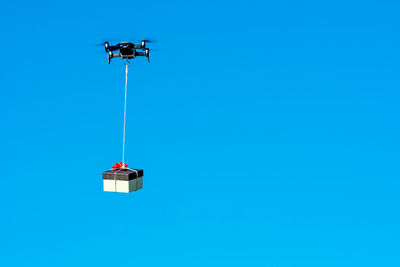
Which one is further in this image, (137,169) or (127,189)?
(137,169)

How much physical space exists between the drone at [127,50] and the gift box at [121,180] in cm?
277

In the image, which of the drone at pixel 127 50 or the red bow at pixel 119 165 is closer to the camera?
the drone at pixel 127 50

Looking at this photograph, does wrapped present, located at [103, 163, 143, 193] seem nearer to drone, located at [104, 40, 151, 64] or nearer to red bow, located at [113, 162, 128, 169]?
red bow, located at [113, 162, 128, 169]

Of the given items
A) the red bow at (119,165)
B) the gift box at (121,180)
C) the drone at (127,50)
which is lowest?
the gift box at (121,180)

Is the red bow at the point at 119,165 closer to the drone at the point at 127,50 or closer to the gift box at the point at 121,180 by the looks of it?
the gift box at the point at 121,180

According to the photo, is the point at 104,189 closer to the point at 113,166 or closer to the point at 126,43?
the point at 113,166

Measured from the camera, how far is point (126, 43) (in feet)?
28.7

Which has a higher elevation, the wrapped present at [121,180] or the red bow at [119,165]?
the red bow at [119,165]

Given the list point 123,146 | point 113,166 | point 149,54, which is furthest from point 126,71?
point 113,166

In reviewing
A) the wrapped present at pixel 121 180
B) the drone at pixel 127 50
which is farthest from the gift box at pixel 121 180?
the drone at pixel 127 50

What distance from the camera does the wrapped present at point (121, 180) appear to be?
8.95m

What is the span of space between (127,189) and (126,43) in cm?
354

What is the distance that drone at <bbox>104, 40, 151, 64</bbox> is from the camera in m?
8.80

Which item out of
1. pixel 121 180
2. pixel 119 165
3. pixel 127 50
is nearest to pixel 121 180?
pixel 121 180
